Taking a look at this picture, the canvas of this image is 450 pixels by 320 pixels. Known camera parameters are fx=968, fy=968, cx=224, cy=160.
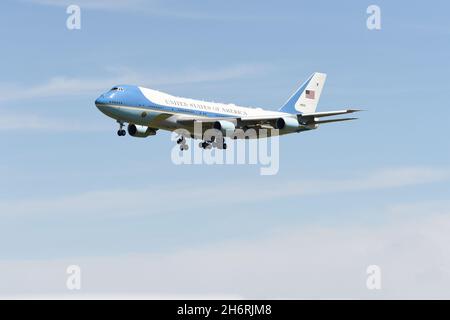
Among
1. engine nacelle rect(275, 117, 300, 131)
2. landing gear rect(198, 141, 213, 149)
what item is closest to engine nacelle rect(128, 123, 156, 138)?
landing gear rect(198, 141, 213, 149)

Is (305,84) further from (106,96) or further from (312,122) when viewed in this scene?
(106,96)

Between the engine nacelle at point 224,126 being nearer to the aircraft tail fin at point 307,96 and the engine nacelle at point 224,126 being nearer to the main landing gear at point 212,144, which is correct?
the main landing gear at point 212,144

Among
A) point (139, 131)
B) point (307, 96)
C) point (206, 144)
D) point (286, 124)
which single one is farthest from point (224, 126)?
point (307, 96)

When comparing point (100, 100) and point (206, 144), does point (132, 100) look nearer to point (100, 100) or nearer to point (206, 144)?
point (100, 100)

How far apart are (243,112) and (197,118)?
10.5 metres

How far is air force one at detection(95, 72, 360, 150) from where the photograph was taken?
3770 inches

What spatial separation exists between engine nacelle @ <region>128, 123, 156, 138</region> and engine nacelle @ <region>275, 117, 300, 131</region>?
1320 cm

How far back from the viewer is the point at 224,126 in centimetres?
10019

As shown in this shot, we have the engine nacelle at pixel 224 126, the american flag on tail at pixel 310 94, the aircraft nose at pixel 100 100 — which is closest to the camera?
the aircraft nose at pixel 100 100

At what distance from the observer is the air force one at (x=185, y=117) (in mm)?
Result: 95750

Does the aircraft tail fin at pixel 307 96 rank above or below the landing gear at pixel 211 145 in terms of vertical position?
above

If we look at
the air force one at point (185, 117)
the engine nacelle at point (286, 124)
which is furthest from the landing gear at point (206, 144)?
the engine nacelle at point (286, 124)

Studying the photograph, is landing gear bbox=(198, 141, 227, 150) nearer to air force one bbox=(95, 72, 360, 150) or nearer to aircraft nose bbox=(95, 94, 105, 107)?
air force one bbox=(95, 72, 360, 150)
